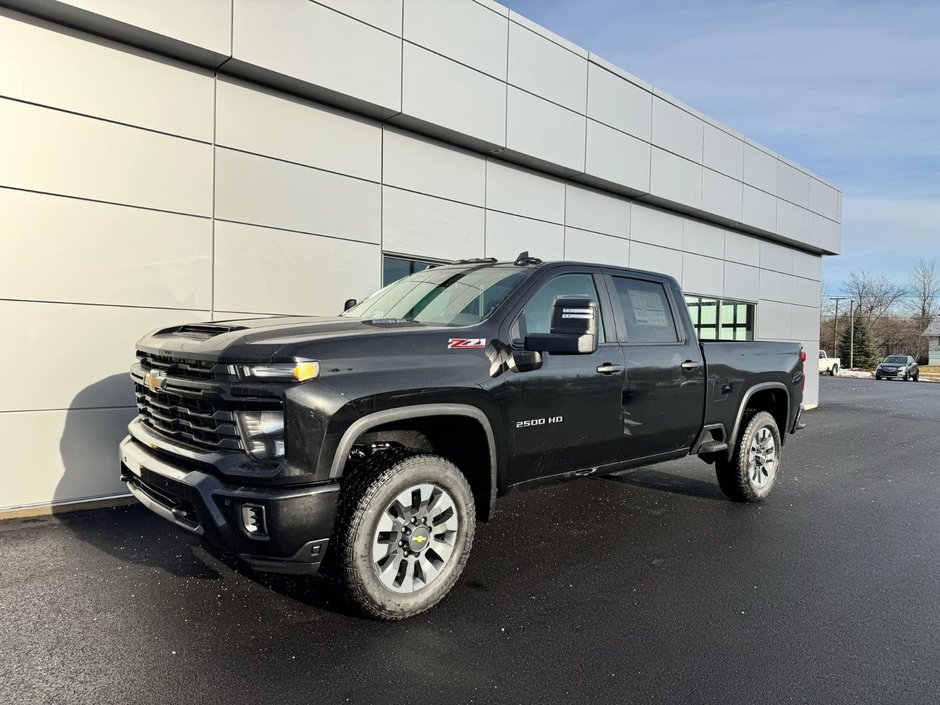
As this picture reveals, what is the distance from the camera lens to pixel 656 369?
16.4 ft

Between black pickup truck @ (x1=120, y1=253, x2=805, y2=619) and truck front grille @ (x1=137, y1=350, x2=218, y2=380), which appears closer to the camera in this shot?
black pickup truck @ (x1=120, y1=253, x2=805, y2=619)

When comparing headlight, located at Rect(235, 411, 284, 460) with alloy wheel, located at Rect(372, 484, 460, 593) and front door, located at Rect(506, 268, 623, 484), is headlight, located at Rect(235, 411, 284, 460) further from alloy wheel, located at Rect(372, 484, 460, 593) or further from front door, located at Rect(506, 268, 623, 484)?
front door, located at Rect(506, 268, 623, 484)

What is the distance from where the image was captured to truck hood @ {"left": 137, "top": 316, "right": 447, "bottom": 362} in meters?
3.20

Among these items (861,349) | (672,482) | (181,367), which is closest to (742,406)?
(672,482)

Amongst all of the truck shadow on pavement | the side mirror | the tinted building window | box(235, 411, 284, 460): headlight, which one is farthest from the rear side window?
the tinted building window

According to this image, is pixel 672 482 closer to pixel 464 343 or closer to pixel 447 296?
pixel 447 296

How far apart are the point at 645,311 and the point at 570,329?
1.59 meters

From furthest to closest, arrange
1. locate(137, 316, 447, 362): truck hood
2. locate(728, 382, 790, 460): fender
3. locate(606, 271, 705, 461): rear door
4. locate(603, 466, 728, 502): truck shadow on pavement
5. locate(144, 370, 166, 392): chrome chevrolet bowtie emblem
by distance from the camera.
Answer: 1. locate(603, 466, 728, 502): truck shadow on pavement
2. locate(728, 382, 790, 460): fender
3. locate(606, 271, 705, 461): rear door
4. locate(144, 370, 166, 392): chrome chevrolet bowtie emblem
5. locate(137, 316, 447, 362): truck hood

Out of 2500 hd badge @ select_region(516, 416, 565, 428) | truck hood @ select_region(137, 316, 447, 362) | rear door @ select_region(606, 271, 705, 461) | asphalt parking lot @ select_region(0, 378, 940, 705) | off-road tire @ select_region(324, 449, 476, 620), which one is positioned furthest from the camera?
rear door @ select_region(606, 271, 705, 461)

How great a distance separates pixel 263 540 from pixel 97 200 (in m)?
4.77

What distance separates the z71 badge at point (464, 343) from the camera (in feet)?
12.4

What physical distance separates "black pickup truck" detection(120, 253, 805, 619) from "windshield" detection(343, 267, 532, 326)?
2 centimetres

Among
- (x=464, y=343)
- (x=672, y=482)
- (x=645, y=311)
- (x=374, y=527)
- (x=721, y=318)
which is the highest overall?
(x=721, y=318)

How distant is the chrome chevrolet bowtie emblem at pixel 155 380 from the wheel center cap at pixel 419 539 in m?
1.64
